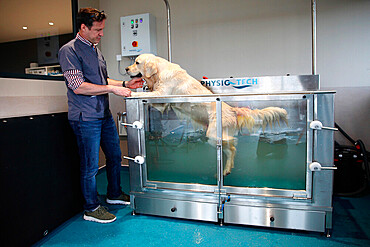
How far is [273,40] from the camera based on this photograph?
9.17ft

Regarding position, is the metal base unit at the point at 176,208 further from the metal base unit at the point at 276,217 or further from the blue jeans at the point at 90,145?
the blue jeans at the point at 90,145

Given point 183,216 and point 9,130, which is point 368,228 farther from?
point 9,130

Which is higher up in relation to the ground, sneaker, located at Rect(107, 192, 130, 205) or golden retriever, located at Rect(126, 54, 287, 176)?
golden retriever, located at Rect(126, 54, 287, 176)

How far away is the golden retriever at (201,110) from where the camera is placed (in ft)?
5.59

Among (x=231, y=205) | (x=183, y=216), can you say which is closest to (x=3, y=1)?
(x=183, y=216)

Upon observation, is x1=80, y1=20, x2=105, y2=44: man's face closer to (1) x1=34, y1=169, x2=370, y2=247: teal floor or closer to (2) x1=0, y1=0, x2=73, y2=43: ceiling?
(2) x1=0, y1=0, x2=73, y2=43: ceiling

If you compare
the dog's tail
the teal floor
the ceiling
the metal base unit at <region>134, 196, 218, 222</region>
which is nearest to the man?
the teal floor

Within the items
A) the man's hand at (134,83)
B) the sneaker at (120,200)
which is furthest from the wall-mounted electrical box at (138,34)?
the sneaker at (120,200)

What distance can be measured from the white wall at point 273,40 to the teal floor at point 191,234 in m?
1.21

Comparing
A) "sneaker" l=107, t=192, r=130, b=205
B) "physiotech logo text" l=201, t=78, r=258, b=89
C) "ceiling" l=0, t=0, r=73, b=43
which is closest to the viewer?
"ceiling" l=0, t=0, r=73, b=43

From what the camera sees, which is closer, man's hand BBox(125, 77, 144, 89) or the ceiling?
the ceiling

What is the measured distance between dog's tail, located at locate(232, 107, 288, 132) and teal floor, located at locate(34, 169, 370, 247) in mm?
712

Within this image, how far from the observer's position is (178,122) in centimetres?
186

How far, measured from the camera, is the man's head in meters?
1.81
